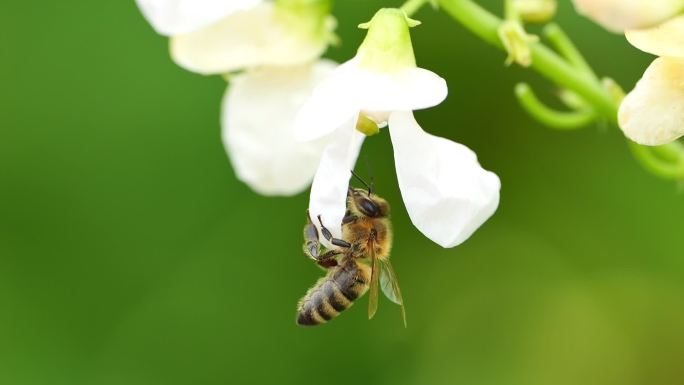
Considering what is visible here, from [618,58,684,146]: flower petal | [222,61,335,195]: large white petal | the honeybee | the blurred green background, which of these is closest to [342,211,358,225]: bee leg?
the honeybee

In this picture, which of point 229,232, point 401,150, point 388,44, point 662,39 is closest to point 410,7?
point 388,44

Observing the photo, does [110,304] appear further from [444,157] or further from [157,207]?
[444,157]

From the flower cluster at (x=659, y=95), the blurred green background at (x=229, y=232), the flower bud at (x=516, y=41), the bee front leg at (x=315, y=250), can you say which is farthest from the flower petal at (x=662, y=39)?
the blurred green background at (x=229, y=232)

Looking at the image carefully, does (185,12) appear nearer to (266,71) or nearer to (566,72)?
(266,71)

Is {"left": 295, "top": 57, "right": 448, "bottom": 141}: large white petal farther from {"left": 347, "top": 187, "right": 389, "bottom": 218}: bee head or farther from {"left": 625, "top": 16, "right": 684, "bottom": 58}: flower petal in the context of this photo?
{"left": 347, "top": 187, "right": 389, "bottom": 218}: bee head

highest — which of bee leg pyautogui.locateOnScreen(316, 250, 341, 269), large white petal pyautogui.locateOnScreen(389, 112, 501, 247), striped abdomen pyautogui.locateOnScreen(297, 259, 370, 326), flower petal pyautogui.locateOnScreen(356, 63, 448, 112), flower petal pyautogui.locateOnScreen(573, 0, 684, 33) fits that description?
flower petal pyautogui.locateOnScreen(573, 0, 684, 33)

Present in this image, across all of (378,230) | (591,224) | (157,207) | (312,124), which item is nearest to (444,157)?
(312,124)
